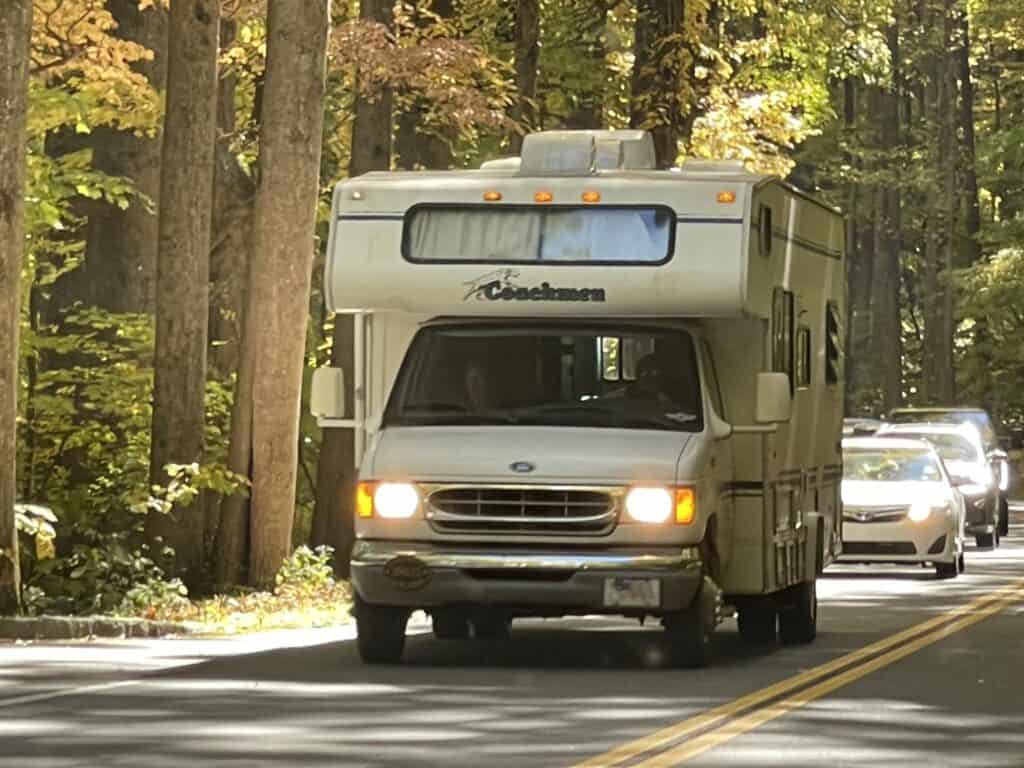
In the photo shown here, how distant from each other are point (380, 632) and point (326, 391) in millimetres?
1601

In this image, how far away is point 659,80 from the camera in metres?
34.4

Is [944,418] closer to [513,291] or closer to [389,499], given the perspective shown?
[513,291]

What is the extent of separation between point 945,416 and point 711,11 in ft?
39.0

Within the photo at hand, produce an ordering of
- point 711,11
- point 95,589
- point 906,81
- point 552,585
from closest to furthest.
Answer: point 552,585
point 95,589
point 711,11
point 906,81

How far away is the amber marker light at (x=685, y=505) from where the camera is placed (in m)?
17.6

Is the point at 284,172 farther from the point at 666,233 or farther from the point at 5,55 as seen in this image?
the point at 666,233

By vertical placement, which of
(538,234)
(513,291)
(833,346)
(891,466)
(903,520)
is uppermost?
(538,234)

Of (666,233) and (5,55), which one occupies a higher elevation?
(5,55)

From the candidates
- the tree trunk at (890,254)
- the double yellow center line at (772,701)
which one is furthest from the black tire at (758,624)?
the tree trunk at (890,254)

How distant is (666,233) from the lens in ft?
60.3

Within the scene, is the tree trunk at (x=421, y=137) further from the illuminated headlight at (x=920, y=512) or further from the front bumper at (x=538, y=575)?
the front bumper at (x=538, y=575)

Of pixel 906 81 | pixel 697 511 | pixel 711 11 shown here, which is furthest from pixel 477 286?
pixel 906 81

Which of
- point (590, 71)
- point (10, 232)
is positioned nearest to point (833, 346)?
point (10, 232)

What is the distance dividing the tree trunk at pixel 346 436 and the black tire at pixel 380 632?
1151 cm
